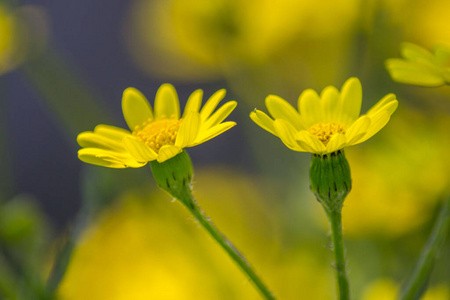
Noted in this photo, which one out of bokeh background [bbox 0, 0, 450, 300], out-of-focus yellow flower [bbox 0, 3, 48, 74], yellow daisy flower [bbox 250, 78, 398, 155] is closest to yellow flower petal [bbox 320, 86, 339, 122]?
yellow daisy flower [bbox 250, 78, 398, 155]

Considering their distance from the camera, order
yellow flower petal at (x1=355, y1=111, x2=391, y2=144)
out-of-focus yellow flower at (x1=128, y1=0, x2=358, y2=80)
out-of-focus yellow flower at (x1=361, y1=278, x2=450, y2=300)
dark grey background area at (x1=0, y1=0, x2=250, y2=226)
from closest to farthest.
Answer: yellow flower petal at (x1=355, y1=111, x2=391, y2=144) < out-of-focus yellow flower at (x1=361, y1=278, x2=450, y2=300) < out-of-focus yellow flower at (x1=128, y1=0, x2=358, y2=80) < dark grey background area at (x1=0, y1=0, x2=250, y2=226)

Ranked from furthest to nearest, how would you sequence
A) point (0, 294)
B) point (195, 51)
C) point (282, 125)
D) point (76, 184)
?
point (76, 184) < point (195, 51) < point (0, 294) < point (282, 125)

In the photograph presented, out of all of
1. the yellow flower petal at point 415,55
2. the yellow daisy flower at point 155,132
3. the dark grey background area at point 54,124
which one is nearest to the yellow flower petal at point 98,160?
the yellow daisy flower at point 155,132

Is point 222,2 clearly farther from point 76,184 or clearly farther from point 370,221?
point 76,184

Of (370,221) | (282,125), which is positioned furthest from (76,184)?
(282,125)

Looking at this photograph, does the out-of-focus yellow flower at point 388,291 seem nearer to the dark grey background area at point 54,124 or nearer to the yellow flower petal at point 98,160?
the yellow flower petal at point 98,160

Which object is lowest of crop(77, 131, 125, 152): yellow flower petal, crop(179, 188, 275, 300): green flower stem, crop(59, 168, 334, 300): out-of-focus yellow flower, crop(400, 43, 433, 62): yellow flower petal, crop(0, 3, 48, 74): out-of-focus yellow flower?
crop(59, 168, 334, 300): out-of-focus yellow flower

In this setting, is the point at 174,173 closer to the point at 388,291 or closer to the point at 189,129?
the point at 189,129

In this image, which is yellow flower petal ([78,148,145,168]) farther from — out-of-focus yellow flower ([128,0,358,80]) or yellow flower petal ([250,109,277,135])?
out-of-focus yellow flower ([128,0,358,80])
